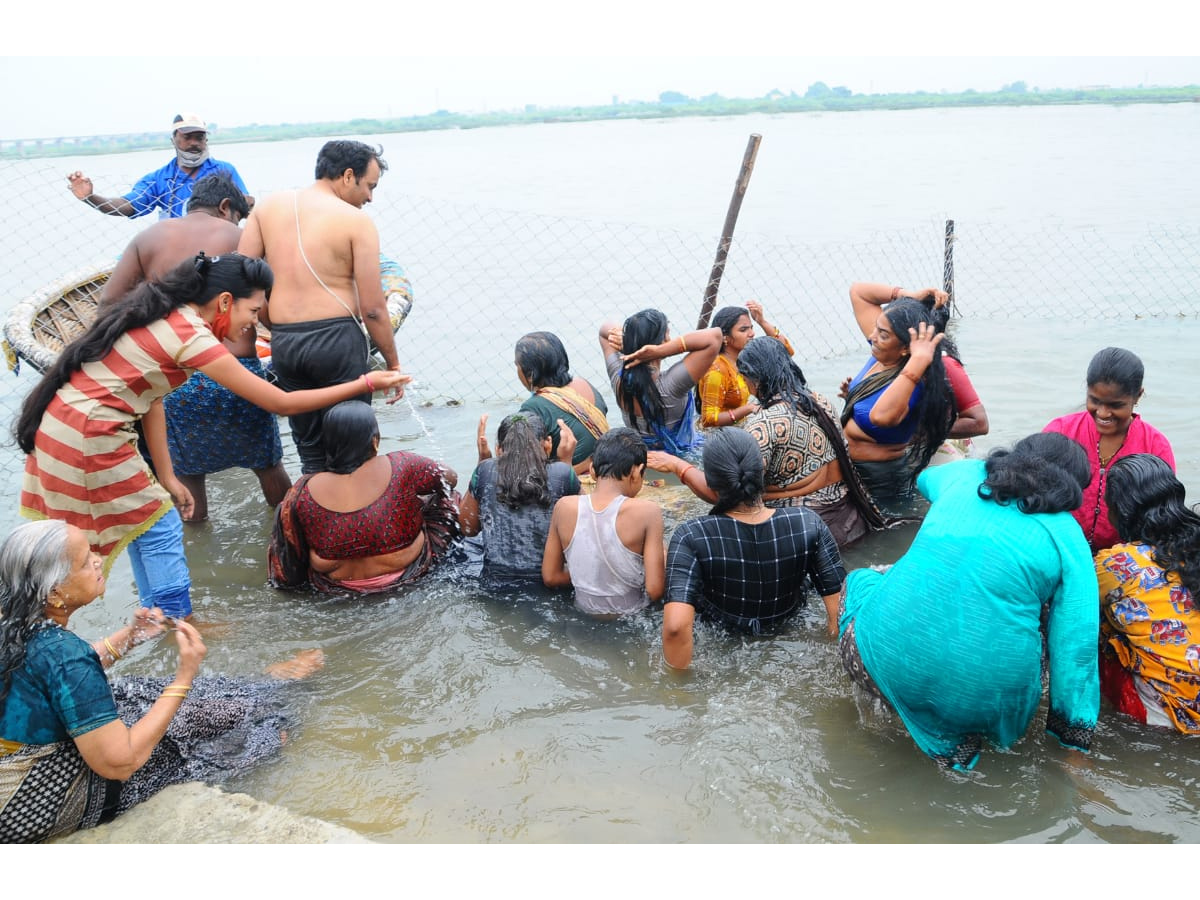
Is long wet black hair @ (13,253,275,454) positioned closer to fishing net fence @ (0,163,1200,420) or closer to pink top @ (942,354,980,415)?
pink top @ (942,354,980,415)

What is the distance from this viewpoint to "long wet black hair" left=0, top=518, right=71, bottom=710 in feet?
8.16

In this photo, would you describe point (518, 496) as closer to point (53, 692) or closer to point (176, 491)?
point (176, 491)

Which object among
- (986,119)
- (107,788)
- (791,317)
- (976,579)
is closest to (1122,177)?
(791,317)

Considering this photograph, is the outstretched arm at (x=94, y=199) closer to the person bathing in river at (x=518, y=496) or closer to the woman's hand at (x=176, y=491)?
the woman's hand at (x=176, y=491)

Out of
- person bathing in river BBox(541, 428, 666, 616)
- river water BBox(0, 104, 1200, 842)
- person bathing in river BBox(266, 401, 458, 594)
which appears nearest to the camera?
river water BBox(0, 104, 1200, 842)

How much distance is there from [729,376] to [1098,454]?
225 cm

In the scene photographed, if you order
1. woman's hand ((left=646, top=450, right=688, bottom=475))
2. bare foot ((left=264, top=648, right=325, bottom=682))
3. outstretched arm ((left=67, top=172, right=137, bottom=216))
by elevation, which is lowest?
bare foot ((left=264, top=648, right=325, bottom=682))

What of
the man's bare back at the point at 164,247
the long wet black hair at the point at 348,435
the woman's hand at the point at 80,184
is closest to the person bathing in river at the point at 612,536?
the long wet black hair at the point at 348,435

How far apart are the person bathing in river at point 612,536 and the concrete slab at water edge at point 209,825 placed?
4.68ft

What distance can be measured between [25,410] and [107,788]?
1.51m

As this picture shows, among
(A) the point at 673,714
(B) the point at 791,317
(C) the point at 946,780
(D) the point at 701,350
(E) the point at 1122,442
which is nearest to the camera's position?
(C) the point at 946,780

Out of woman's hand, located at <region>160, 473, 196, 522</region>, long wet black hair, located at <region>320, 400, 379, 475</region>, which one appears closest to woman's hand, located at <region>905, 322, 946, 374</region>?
long wet black hair, located at <region>320, 400, 379, 475</region>

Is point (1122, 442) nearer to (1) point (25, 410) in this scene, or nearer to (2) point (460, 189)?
(1) point (25, 410)

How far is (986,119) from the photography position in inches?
1919
